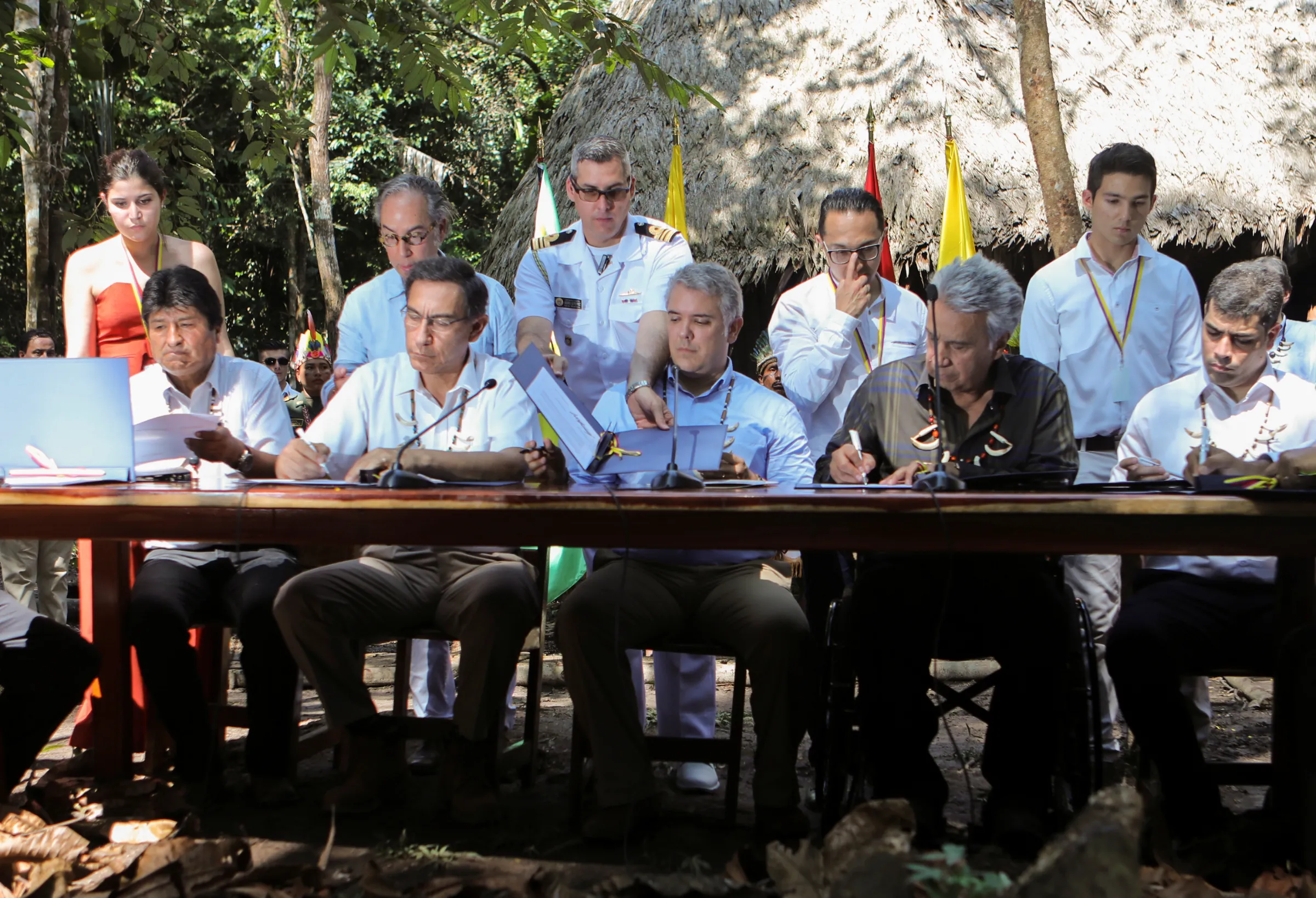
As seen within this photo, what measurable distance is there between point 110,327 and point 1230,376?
13.4ft

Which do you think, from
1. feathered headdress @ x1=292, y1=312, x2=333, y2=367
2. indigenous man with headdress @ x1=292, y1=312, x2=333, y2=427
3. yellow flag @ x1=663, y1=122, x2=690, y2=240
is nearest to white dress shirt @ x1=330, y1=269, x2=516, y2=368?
yellow flag @ x1=663, y1=122, x2=690, y2=240

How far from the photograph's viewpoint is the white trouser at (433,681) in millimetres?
4535

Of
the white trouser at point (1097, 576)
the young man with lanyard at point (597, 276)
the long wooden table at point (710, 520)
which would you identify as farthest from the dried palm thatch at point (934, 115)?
the long wooden table at point (710, 520)

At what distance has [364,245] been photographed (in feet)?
72.5

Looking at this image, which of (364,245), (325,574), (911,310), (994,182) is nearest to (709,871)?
(325,574)

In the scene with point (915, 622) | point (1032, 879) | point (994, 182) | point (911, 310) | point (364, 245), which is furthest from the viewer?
point (364, 245)

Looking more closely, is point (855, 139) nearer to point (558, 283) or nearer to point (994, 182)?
point (994, 182)

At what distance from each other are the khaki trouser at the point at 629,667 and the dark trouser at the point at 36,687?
136cm

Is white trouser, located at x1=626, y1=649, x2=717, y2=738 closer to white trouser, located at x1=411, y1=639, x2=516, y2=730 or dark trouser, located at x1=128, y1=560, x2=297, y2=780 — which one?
white trouser, located at x1=411, y1=639, x2=516, y2=730

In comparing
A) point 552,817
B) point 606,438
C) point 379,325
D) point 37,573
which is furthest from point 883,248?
point 37,573

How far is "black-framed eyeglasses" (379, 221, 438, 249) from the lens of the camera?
15.6 ft

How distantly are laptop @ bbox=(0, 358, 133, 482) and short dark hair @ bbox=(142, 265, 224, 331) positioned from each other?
2.55ft

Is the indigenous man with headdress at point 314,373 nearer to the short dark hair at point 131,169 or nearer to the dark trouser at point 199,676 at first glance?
the short dark hair at point 131,169

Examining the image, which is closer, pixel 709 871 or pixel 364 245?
pixel 709 871
